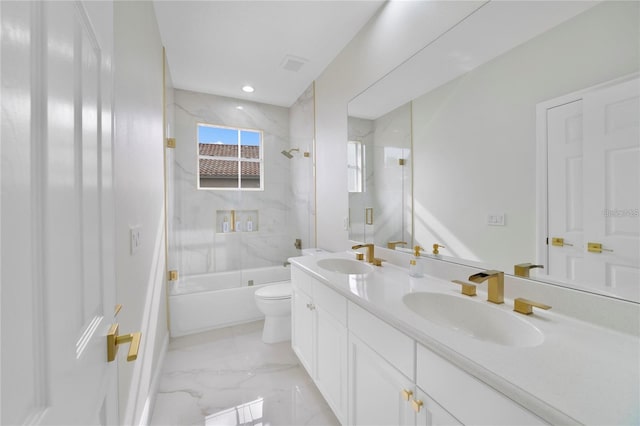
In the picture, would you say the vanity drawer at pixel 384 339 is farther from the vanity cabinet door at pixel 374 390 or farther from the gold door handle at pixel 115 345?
the gold door handle at pixel 115 345

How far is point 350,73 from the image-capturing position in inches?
90.5

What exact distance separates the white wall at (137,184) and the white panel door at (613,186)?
170cm

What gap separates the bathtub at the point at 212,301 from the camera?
2.74m

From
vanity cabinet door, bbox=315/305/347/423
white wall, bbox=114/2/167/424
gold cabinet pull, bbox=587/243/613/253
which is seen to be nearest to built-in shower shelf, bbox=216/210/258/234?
white wall, bbox=114/2/167/424

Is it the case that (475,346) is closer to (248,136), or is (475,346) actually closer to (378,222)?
(378,222)

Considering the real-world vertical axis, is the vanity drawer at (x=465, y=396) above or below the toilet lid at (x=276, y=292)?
above

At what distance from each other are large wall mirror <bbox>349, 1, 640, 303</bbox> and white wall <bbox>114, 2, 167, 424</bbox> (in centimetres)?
152

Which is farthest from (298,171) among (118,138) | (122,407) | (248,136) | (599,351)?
(599,351)

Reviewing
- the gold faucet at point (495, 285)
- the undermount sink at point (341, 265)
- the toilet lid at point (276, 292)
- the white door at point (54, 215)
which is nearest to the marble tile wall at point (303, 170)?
the toilet lid at point (276, 292)

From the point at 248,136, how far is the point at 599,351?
11.9 feet

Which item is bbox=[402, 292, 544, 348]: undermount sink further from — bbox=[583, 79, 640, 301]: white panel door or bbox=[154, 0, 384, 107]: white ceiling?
bbox=[154, 0, 384, 107]: white ceiling

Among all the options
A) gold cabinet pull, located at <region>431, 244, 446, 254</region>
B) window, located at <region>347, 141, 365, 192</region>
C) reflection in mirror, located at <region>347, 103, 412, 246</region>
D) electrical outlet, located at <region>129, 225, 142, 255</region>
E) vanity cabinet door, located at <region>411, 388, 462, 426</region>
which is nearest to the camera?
vanity cabinet door, located at <region>411, 388, 462, 426</region>

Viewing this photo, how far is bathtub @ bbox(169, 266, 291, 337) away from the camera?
2.74 metres

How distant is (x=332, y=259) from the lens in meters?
2.03
